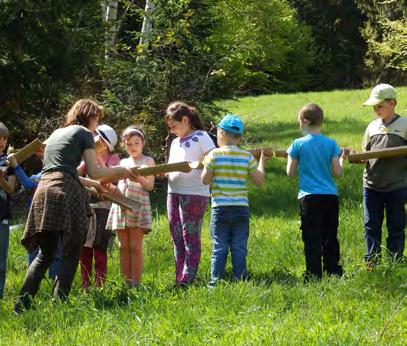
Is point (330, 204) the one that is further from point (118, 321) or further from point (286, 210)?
point (286, 210)

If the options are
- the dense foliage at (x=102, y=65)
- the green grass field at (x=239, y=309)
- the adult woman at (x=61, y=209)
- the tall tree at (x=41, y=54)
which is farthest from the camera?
the dense foliage at (x=102, y=65)

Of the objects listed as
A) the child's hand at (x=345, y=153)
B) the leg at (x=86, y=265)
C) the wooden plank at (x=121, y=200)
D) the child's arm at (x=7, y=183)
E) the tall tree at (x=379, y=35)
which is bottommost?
the leg at (x=86, y=265)

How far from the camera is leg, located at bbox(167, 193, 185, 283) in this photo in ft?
24.8

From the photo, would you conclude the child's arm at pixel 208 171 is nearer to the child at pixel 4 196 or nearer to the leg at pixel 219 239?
the leg at pixel 219 239

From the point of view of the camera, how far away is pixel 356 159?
7242mm

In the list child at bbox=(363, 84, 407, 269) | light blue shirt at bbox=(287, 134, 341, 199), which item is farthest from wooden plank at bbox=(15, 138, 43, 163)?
child at bbox=(363, 84, 407, 269)

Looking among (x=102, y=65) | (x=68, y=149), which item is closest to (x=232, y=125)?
(x=68, y=149)

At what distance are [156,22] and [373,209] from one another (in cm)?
805

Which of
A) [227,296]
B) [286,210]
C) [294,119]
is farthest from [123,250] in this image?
[294,119]

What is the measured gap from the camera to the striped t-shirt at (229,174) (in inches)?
279

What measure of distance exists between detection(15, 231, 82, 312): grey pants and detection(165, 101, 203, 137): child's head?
1453mm

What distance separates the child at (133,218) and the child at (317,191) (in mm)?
1405

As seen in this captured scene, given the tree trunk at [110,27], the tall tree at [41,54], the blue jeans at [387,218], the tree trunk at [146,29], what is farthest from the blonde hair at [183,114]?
the tree trunk at [110,27]

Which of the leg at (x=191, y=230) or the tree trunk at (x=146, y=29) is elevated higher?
the tree trunk at (x=146, y=29)
